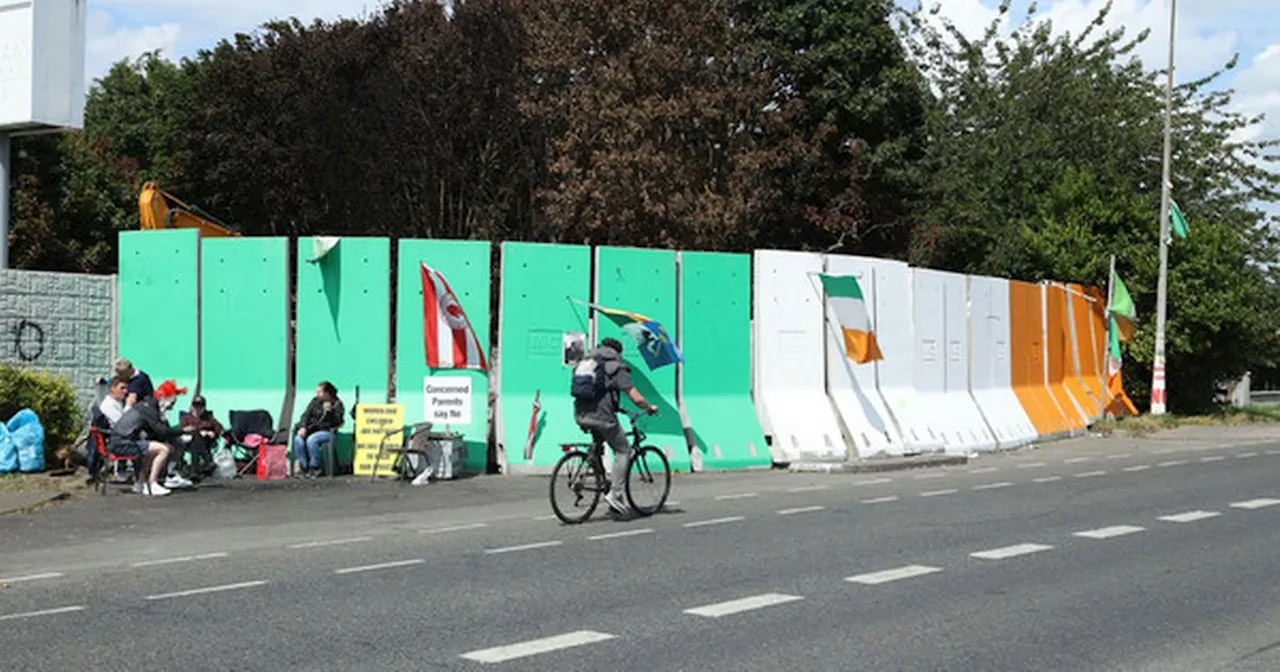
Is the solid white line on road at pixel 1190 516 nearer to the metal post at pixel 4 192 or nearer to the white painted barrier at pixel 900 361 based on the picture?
the white painted barrier at pixel 900 361

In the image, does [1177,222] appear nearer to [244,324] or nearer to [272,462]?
[244,324]

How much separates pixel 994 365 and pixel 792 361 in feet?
21.8

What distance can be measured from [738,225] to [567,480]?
20.4 meters

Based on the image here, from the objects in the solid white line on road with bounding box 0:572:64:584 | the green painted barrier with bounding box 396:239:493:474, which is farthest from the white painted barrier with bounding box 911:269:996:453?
the solid white line on road with bounding box 0:572:64:584

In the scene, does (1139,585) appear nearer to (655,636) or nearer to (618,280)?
(655,636)

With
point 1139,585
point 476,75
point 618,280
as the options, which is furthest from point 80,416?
point 476,75

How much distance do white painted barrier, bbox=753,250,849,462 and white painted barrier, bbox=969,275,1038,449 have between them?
16.7 ft

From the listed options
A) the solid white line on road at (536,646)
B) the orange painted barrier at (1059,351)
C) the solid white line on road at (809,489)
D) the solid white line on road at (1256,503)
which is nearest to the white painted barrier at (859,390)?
the solid white line on road at (809,489)

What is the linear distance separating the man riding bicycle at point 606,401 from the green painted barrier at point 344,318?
5684 millimetres

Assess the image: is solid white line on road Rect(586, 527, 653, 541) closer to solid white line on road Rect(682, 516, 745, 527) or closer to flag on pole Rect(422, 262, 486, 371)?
solid white line on road Rect(682, 516, 745, 527)

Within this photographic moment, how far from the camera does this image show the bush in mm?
16953

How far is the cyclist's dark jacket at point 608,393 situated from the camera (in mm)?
13195

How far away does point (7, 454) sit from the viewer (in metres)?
16.4

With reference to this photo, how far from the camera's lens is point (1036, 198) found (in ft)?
135
